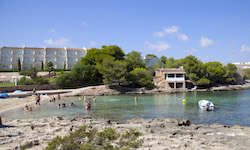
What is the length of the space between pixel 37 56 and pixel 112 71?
41795 mm

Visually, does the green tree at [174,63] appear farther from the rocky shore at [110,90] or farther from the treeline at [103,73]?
the treeline at [103,73]

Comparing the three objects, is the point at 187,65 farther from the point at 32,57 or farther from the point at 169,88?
the point at 32,57

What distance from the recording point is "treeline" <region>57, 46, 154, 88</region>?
175 ft

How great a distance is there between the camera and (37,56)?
80875 mm

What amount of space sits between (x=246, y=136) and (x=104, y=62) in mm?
43171

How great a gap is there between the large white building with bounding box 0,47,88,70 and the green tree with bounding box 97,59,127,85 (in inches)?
1262

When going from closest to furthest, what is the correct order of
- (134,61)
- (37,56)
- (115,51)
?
(115,51), (134,61), (37,56)

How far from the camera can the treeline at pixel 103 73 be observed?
5331 centimetres

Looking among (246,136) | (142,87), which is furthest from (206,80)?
(246,136)

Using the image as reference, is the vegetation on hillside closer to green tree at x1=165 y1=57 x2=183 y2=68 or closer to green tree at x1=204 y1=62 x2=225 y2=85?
green tree at x1=204 y1=62 x2=225 y2=85

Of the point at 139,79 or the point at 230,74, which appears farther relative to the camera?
the point at 230,74

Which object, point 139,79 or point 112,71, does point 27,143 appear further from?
point 139,79

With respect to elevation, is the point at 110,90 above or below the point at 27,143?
above

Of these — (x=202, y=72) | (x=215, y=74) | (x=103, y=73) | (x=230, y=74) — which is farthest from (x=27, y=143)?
(x=230, y=74)
